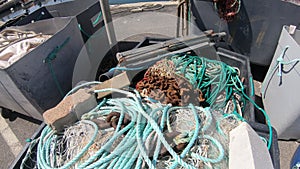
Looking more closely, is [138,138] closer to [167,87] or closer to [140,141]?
[140,141]

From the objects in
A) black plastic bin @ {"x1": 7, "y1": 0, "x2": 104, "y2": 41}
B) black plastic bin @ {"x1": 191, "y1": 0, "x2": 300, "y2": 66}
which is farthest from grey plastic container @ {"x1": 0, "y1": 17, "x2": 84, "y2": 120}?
black plastic bin @ {"x1": 191, "y1": 0, "x2": 300, "y2": 66}

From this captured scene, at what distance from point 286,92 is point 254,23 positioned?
2.57ft

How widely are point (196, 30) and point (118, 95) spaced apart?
123 cm

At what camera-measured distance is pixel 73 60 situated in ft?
6.36

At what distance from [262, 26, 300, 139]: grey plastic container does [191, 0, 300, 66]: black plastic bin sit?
30 cm

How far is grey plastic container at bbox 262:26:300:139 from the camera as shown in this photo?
1481 millimetres

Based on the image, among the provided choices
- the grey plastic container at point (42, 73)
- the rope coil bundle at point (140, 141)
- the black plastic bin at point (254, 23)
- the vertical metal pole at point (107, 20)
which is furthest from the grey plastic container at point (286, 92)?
the grey plastic container at point (42, 73)

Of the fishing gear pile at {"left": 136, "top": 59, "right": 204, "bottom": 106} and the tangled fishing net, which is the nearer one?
the tangled fishing net

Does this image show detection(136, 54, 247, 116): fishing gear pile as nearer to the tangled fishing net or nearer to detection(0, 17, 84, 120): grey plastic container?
the tangled fishing net

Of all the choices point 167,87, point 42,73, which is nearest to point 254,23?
point 167,87

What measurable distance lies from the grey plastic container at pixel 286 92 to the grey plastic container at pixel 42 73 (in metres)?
1.74

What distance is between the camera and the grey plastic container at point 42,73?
4.99ft

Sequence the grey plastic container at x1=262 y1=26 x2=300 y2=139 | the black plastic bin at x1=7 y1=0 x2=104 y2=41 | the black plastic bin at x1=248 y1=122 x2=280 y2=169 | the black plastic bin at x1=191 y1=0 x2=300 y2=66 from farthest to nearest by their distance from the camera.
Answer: the black plastic bin at x1=7 y1=0 x2=104 y2=41 < the black plastic bin at x1=191 y1=0 x2=300 y2=66 < the grey plastic container at x1=262 y1=26 x2=300 y2=139 < the black plastic bin at x1=248 y1=122 x2=280 y2=169

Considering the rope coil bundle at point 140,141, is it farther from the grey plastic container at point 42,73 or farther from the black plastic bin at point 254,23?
the black plastic bin at point 254,23
